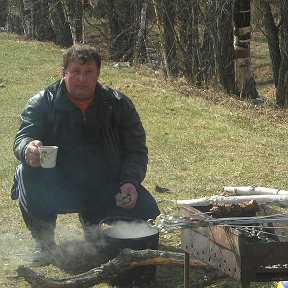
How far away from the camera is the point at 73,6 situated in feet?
71.5

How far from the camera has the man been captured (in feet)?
15.6

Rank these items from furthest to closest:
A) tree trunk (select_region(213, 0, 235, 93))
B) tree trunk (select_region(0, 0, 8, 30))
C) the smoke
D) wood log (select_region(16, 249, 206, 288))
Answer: tree trunk (select_region(0, 0, 8, 30)) → tree trunk (select_region(213, 0, 235, 93)) → the smoke → wood log (select_region(16, 249, 206, 288))

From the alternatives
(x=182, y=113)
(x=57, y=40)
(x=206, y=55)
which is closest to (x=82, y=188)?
(x=182, y=113)

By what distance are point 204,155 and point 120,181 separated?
11.5 feet

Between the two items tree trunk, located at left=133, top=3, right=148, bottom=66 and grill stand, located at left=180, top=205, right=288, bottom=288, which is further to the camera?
tree trunk, located at left=133, top=3, right=148, bottom=66

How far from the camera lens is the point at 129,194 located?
4715 mm

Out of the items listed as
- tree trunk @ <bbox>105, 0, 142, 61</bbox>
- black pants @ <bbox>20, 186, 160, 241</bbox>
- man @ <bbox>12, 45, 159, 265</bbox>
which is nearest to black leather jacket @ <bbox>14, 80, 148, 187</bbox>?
man @ <bbox>12, 45, 159, 265</bbox>

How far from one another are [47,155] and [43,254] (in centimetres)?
69

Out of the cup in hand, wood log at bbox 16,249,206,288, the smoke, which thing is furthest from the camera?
the smoke

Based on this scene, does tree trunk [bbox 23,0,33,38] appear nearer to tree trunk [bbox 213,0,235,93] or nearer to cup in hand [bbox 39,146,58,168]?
tree trunk [bbox 213,0,235,93]

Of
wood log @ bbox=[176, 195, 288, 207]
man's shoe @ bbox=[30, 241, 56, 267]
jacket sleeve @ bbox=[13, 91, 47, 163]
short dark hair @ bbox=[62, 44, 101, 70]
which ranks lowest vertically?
man's shoe @ bbox=[30, 241, 56, 267]

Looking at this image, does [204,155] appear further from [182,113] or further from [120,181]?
[120,181]

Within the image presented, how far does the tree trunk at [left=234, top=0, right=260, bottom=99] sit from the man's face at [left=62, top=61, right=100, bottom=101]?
8.68 meters

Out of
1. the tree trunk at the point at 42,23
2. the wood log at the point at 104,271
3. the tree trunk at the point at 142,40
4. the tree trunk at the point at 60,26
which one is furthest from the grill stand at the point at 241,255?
the tree trunk at the point at 42,23
